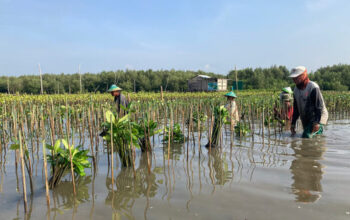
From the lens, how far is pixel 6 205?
94.3 inches

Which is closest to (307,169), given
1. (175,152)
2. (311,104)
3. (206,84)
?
(311,104)

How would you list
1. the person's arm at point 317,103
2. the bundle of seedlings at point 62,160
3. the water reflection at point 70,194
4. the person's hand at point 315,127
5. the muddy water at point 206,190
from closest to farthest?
the muddy water at point 206,190 < the water reflection at point 70,194 < the bundle of seedlings at point 62,160 < the person's arm at point 317,103 < the person's hand at point 315,127

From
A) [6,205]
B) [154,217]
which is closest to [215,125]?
[154,217]

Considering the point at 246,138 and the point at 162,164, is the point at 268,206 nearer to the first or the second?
the point at 162,164

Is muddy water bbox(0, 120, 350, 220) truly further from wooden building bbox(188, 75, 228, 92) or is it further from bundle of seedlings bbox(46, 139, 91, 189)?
wooden building bbox(188, 75, 228, 92)

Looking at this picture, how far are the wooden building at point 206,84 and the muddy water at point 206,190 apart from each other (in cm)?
2389

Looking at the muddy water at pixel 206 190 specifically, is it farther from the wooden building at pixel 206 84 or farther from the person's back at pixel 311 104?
the wooden building at pixel 206 84

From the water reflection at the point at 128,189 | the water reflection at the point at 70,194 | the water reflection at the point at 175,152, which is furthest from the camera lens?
the water reflection at the point at 175,152

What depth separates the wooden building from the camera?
90.6ft

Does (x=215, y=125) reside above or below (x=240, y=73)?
below

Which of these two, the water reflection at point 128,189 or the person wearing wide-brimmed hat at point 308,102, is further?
the person wearing wide-brimmed hat at point 308,102

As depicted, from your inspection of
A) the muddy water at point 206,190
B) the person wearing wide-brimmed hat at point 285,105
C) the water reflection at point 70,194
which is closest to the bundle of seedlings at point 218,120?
the muddy water at point 206,190

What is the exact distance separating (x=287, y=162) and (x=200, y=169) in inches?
49.3

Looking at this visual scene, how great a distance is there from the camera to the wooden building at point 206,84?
90.6ft
